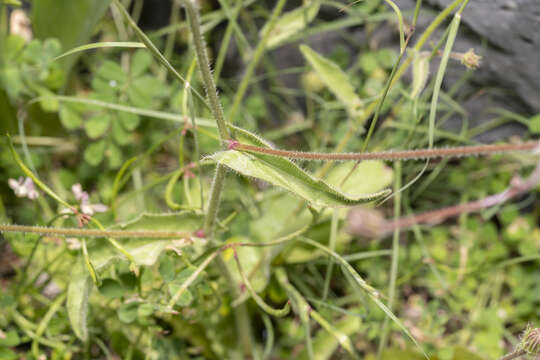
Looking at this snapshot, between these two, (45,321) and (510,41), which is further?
(510,41)

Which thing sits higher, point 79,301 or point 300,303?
point 79,301

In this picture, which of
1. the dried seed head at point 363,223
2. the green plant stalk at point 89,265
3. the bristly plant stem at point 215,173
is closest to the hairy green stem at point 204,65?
the bristly plant stem at point 215,173

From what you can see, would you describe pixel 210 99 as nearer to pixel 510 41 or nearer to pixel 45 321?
pixel 45 321

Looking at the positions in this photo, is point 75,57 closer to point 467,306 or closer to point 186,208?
point 186,208

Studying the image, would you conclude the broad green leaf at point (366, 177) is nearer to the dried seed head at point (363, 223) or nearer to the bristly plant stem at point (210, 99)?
the dried seed head at point (363, 223)

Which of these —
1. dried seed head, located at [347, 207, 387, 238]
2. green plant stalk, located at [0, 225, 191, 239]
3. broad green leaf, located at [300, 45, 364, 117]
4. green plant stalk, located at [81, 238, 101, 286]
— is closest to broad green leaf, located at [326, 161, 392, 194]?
dried seed head, located at [347, 207, 387, 238]

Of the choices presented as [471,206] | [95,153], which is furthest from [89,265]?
[471,206]

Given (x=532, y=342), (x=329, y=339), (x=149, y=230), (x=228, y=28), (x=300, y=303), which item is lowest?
(x=329, y=339)
